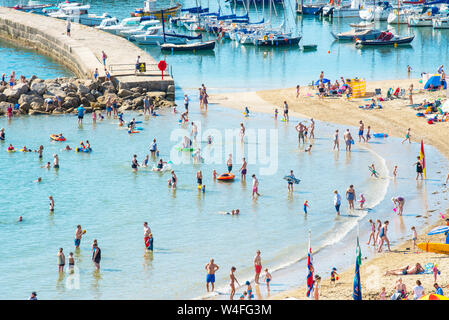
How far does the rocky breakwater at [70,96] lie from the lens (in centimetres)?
4500

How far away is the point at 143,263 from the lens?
2350 cm

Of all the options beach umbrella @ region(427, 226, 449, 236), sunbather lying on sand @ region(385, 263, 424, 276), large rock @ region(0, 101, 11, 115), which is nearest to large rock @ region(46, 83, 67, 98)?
large rock @ region(0, 101, 11, 115)

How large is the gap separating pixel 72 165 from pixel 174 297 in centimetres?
1549

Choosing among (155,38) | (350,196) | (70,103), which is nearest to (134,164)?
(350,196)

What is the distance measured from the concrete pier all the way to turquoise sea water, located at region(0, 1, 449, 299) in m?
5.17

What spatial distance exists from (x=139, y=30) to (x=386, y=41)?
84.7ft

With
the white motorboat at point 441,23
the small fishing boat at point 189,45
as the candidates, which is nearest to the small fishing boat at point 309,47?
the small fishing boat at point 189,45

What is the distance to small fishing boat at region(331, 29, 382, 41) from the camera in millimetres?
73000

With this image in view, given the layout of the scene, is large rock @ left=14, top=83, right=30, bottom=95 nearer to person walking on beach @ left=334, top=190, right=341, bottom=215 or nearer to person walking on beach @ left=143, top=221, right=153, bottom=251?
person walking on beach @ left=143, top=221, right=153, bottom=251

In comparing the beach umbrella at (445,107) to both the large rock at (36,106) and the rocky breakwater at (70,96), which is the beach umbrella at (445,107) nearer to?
the rocky breakwater at (70,96)

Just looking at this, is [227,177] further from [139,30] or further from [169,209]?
[139,30]

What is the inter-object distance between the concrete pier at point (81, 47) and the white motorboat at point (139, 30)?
16.2 ft

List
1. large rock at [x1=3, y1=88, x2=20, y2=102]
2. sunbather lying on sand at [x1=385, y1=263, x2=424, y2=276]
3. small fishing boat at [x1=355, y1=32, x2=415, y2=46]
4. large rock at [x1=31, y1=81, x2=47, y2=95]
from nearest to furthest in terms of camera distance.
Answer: sunbather lying on sand at [x1=385, y1=263, x2=424, y2=276] < large rock at [x1=3, y1=88, x2=20, y2=102] < large rock at [x1=31, y1=81, x2=47, y2=95] < small fishing boat at [x1=355, y1=32, x2=415, y2=46]

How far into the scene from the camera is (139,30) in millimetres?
76000
